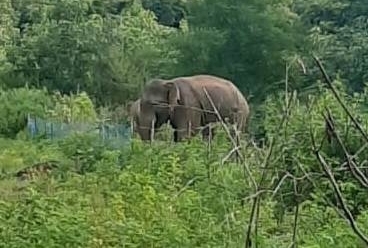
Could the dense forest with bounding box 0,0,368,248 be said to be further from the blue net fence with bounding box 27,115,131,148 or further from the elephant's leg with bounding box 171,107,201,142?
the elephant's leg with bounding box 171,107,201,142

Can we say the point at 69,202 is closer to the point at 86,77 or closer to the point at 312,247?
the point at 312,247

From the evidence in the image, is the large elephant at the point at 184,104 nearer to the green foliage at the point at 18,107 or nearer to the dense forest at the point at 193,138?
the dense forest at the point at 193,138

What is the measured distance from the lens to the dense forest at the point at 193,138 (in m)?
4.03

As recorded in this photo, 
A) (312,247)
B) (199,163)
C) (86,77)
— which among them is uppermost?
(312,247)

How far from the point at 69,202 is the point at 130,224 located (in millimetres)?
842

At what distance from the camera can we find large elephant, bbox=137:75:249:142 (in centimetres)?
1381

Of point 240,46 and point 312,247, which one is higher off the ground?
point 312,247

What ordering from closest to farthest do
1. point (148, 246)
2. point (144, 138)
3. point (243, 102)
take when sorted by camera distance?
point (148, 246)
point (144, 138)
point (243, 102)

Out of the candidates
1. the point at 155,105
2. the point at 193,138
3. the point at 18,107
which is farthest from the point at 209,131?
the point at 18,107

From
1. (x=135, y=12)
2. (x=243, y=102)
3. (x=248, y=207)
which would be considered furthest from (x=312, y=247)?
(x=135, y=12)

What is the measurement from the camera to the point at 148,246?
5266 millimetres

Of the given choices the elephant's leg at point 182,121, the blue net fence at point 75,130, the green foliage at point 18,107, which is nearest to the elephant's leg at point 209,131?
the blue net fence at point 75,130

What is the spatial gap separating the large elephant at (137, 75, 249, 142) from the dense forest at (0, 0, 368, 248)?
1.44ft

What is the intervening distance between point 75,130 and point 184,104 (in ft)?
5.62
